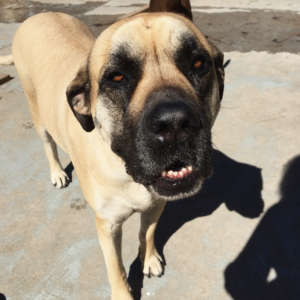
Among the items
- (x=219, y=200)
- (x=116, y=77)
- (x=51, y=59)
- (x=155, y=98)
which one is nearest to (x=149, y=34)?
(x=116, y=77)

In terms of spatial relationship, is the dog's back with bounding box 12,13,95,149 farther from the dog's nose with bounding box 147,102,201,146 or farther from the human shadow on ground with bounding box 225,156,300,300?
the human shadow on ground with bounding box 225,156,300,300

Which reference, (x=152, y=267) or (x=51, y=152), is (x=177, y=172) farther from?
(x=51, y=152)

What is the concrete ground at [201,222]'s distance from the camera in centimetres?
256

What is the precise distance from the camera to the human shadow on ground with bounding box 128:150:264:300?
3.03m

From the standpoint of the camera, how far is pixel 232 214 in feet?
10.3

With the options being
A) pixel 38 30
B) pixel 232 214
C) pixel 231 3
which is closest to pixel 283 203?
pixel 232 214

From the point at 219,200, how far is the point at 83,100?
6.51 ft

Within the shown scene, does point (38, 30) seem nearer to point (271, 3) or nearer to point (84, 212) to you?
point (84, 212)

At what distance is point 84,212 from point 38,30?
83.0 inches

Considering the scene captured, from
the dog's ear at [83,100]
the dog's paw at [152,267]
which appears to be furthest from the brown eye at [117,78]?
the dog's paw at [152,267]

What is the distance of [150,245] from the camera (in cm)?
266

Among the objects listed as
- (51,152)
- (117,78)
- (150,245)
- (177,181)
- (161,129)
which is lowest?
(150,245)

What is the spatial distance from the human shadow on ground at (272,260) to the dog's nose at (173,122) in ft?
5.60

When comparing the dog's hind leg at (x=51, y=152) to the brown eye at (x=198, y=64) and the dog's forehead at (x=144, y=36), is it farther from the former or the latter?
the brown eye at (x=198, y=64)
